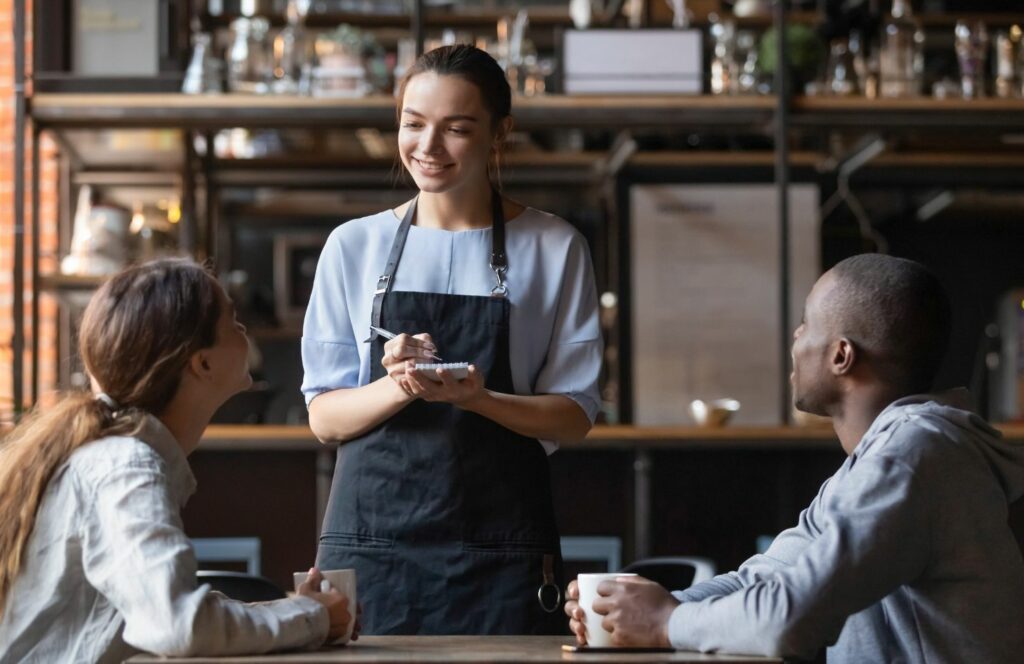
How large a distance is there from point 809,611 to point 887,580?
0.35 feet

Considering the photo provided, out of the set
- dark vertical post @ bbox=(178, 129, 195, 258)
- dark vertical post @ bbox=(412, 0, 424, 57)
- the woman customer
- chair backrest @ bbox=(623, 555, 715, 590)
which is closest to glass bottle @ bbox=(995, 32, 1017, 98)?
dark vertical post @ bbox=(412, 0, 424, 57)

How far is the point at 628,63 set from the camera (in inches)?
186

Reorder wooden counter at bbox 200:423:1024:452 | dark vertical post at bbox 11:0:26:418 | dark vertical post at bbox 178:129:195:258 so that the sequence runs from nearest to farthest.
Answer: wooden counter at bbox 200:423:1024:452, dark vertical post at bbox 11:0:26:418, dark vertical post at bbox 178:129:195:258

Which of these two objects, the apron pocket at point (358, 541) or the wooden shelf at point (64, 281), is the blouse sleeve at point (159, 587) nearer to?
the apron pocket at point (358, 541)

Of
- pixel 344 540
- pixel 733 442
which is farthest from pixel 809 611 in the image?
pixel 733 442

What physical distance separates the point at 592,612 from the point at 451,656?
203 millimetres

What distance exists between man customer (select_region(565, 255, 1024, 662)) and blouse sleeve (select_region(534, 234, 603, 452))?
0.45 metres

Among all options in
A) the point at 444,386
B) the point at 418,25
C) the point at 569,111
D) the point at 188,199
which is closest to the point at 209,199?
the point at 188,199

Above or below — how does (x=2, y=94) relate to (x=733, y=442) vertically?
above

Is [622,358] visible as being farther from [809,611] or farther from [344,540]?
[809,611]

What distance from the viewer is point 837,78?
512 cm

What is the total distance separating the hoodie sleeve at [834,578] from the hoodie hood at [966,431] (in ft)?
0.30

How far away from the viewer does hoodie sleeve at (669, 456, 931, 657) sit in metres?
1.45

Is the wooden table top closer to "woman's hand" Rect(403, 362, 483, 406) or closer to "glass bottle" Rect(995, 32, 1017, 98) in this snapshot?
"woman's hand" Rect(403, 362, 483, 406)
